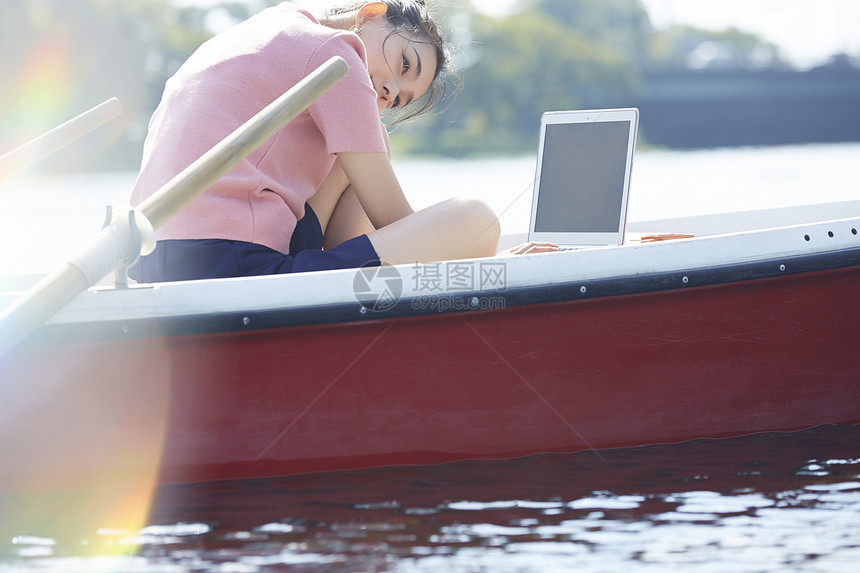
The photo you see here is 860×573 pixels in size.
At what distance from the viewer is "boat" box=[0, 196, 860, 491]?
2.31m

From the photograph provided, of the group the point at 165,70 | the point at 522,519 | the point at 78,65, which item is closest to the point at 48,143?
the point at 522,519

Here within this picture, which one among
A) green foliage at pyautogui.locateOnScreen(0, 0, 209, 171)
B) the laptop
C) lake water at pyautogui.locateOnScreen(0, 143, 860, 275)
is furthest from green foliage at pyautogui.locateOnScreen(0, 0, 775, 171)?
the laptop

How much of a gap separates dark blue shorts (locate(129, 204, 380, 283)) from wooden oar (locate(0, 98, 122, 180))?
0.78m

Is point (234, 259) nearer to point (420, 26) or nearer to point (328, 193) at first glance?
point (328, 193)

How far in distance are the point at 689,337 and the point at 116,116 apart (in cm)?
197

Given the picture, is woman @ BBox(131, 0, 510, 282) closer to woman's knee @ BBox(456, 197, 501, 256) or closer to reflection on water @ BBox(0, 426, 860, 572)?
woman's knee @ BBox(456, 197, 501, 256)

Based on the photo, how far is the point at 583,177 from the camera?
314cm

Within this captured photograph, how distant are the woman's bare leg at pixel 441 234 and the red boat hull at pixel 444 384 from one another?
0.63ft

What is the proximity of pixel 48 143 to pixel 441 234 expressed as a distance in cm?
136

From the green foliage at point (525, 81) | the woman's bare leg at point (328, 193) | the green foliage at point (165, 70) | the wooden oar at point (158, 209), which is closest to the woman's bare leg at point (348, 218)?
the woman's bare leg at point (328, 193)

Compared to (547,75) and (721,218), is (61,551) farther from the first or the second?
(547,75)

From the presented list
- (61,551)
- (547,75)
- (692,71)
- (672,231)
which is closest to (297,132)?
(61,551)

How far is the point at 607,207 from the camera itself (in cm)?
307

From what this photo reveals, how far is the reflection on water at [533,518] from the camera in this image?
82.4 inches
